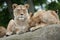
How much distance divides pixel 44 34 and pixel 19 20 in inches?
44.1

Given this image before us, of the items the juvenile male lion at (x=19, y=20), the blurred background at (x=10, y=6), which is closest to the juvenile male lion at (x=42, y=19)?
the juvenile male lion at (x=19, y=20)

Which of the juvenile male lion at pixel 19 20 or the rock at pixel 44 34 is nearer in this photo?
the rock at pixel 44 34

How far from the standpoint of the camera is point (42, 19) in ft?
35.2

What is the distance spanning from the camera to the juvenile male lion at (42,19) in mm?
10688

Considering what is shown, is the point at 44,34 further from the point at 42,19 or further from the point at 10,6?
the point at 10,6

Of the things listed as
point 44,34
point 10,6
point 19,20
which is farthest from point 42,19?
point 10,6

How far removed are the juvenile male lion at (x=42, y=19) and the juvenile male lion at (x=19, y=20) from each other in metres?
0.31

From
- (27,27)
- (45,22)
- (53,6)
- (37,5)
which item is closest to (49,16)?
(45,22)

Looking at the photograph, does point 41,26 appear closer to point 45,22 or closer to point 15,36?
point 45,22

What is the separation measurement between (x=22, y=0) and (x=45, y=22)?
9.07 meters

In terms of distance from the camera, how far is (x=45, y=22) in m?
10.7

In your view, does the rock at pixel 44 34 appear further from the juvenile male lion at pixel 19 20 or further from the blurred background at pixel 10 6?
the blurred background at pixel 10 6

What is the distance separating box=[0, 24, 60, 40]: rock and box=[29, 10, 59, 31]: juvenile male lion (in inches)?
13.6

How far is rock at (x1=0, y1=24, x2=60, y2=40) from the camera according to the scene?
33.4 feet
